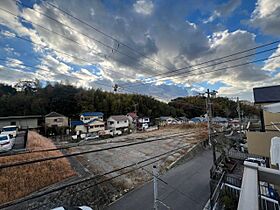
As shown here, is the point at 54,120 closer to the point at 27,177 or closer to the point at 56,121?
the point at 56,121

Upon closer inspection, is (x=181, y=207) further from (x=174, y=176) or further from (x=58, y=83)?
(x=58, y=83)

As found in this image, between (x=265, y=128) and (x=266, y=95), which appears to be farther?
(x=266, y=95)

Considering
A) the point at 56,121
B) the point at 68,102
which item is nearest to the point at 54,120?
the point at 56,121

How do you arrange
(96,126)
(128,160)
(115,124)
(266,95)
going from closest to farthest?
(266,95) → (128,160) → (96,126) → (115,124)

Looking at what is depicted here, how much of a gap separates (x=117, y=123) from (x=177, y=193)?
21611 mm

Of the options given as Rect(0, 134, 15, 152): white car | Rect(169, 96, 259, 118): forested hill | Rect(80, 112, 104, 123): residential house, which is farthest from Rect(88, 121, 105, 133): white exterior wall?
Rect(169, 96, 259, 118): forested hill

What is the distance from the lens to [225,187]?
6477mm

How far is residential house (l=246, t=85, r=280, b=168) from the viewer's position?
5.82 meters

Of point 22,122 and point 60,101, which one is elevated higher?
point 60,101

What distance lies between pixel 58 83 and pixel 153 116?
23388 mm

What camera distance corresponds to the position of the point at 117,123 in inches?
1100

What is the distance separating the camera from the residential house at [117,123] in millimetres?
27805

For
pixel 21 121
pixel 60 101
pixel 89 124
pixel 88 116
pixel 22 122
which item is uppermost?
pixel 60 101

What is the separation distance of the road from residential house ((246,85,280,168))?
2966 millimetres
